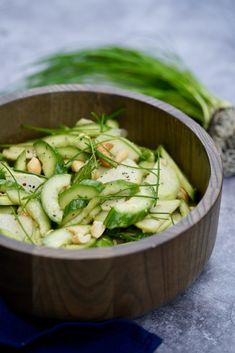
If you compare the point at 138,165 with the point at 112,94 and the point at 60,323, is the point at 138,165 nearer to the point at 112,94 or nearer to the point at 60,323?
the point at 112,94

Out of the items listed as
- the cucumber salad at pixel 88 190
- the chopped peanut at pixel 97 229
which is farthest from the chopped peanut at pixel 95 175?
the chopped peanut at pixel 97 229

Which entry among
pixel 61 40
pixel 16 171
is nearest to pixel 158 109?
pixel 16 171

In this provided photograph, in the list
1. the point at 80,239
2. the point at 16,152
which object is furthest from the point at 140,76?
the point at 80,239

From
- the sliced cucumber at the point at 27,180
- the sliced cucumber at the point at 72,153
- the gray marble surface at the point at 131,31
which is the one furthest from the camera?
the gray marble surface at the point at 131,31

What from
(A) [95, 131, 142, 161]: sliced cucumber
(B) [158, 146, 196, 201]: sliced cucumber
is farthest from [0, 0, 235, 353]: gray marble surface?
(A) [95, 131, 142, 161]: sliced cucumber

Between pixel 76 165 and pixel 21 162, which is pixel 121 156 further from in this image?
pixel 21 162

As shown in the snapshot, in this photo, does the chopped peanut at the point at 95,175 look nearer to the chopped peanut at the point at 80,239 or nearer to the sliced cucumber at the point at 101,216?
the sliced cucumber at the point at 101,216
